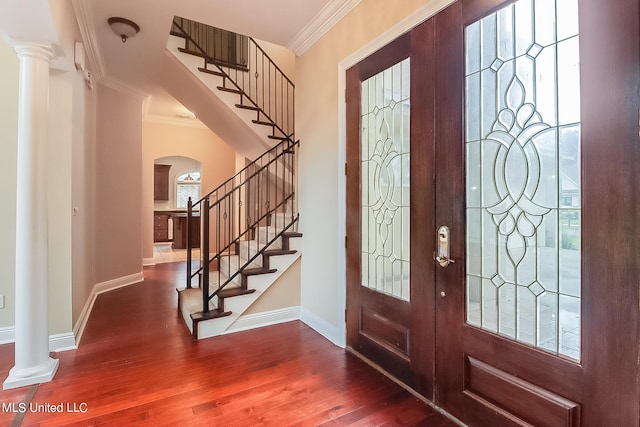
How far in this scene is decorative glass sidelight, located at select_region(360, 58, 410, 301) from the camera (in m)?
2.19

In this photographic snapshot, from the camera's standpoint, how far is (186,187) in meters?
10.7

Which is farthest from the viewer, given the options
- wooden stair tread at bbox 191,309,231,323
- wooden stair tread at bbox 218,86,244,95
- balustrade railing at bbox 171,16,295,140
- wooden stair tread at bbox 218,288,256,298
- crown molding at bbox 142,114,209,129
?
crown molding at bbox 142,114,209,129

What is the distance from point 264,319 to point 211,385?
1095 millimetres

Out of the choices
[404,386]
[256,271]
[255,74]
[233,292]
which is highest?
[255,74]

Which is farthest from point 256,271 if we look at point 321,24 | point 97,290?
point 97,290

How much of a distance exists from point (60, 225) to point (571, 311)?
3518 millimetres

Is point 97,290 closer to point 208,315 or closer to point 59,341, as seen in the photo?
point 59,341

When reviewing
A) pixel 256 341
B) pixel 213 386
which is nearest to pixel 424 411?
pixel 213 386

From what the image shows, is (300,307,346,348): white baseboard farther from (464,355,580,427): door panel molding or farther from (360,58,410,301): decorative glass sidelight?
(464,355,580,427): door panel molding

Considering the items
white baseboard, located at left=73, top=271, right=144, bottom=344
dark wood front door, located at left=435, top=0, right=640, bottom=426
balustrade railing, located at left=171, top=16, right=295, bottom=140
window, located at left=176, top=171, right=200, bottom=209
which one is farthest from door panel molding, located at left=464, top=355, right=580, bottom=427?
window, located at left=176, top=171, right=200, bottom=209

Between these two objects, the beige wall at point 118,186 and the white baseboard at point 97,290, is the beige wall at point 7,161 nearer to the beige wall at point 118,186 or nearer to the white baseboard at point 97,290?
the white baseboard at point 97,290

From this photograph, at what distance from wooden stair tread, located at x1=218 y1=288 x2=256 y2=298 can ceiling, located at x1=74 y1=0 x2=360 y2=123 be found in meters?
2.50

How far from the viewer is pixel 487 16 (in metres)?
1.66

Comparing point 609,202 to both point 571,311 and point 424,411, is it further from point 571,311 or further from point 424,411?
point 424,411
